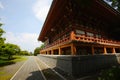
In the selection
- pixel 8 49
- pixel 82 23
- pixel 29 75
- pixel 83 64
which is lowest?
pixel 29 75

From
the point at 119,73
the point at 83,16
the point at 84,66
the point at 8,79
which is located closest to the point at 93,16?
the point at 83,16

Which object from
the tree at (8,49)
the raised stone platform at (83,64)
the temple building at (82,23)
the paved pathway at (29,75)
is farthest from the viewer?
the tree at (8,49)

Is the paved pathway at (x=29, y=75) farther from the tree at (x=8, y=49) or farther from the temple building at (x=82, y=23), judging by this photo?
the tree at (x=8, y=49)

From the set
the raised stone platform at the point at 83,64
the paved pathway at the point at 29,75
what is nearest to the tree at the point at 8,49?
the paved pathway at the point at 29,75

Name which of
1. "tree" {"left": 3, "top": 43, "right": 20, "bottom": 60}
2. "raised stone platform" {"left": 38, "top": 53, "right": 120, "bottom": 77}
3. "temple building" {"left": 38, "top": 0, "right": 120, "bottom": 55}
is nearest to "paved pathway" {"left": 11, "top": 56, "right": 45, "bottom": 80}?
"raised stone platform" {"left": 38, "top": 53, "right": 120, "bottom": 77}

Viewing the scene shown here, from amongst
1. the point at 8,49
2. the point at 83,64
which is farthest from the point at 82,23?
the point at 8,49

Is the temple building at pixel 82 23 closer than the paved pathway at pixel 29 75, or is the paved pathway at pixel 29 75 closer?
the paved pathway at pixel 29 75

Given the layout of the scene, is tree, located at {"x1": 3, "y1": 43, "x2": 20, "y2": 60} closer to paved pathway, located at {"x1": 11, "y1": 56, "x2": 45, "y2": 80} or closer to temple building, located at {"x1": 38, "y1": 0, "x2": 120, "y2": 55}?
paved pathway, located at {"x1": 11, "y1": 56, "x2": 45, "y2": 80}

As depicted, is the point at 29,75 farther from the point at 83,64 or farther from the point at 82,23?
the point at 82,23

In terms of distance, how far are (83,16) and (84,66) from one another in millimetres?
7008

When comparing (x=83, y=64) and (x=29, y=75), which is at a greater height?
(x=83, y=64)

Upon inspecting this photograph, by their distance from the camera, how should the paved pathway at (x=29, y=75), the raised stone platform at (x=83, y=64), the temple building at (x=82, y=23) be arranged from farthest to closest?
the temple building at (x=82, y=23), the paved pathway at (x=29, y=75), the raised stone platform at (x=83, y=64)

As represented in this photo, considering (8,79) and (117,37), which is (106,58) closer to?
(117,37)

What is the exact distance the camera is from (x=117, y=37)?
→ 65.9ft
